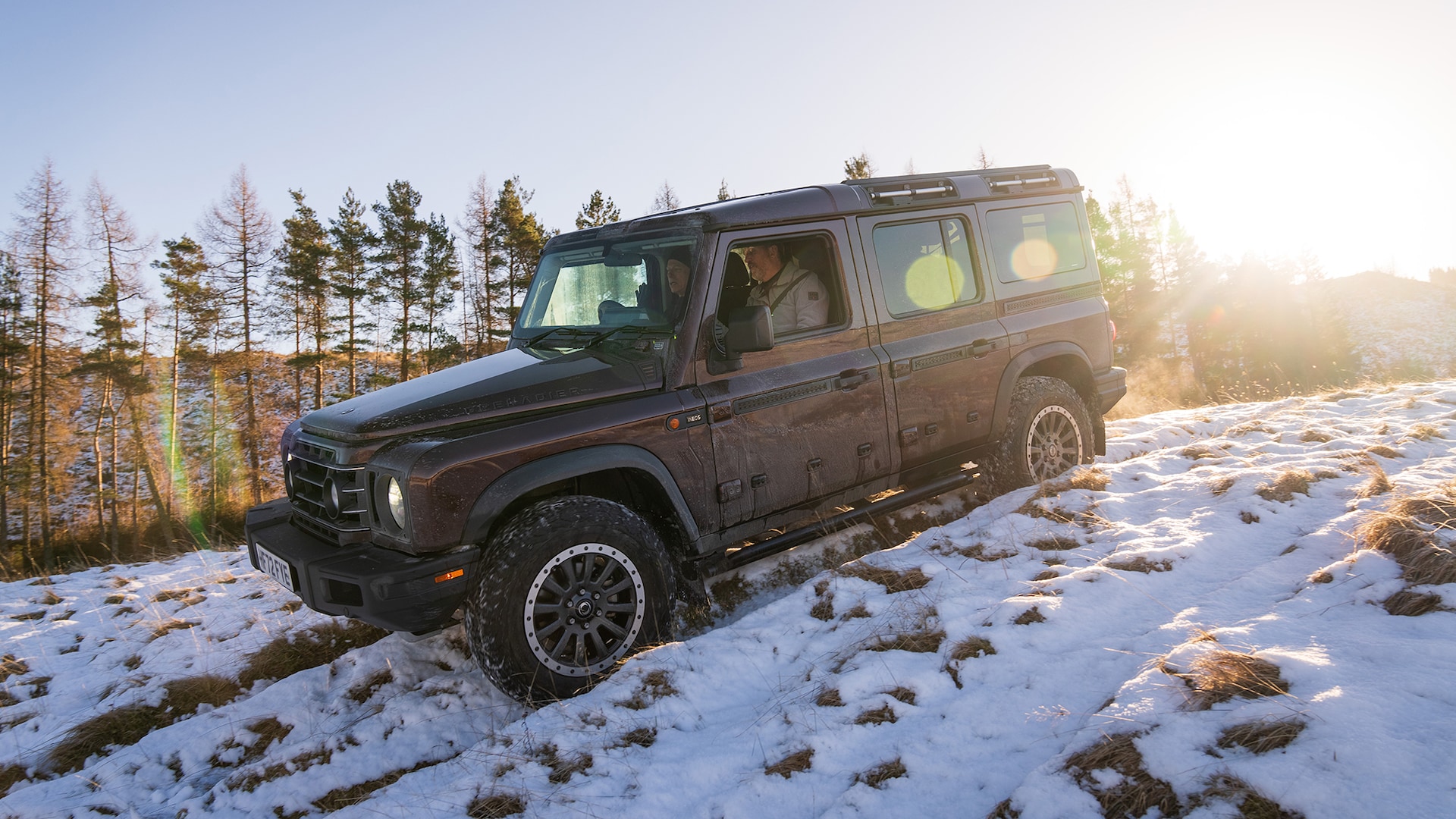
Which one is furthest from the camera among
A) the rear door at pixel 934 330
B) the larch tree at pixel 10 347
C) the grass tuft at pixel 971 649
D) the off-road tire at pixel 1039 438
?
the larch tree at pixel 10 347

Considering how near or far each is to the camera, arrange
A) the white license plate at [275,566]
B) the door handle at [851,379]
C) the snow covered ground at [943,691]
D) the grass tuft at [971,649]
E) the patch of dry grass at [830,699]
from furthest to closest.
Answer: the door handle at [851,379] → the white license plate at [275,566] → the grass tuft at [971,649] → the patch of dry grass at [830,699] → the snow covered ground at [943,691]

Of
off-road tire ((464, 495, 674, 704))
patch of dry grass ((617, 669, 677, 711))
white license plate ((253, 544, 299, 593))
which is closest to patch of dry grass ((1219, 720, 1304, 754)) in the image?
patch of dry grass ((617, 669, 677, 711))

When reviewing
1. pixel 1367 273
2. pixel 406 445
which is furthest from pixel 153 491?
pixel 1367 273

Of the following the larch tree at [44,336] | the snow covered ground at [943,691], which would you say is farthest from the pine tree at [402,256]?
the snow covered ground at [943,691]

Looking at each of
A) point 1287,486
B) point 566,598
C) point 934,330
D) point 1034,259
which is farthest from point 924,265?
point 566,598

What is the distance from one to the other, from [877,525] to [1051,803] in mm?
3237

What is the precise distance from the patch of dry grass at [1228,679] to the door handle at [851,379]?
7.50 ft

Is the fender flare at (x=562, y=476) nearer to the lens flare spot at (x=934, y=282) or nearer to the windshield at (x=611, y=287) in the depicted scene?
the windshield at (x=611, y=287)

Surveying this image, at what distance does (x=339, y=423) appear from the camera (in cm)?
366

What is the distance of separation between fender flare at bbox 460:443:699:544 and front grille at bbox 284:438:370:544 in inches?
22.3

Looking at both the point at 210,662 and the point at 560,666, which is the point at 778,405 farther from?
the point at 210,662

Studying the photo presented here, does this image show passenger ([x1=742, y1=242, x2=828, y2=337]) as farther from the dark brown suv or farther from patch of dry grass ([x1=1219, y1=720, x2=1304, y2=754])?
patch of dry grass ([x1=1219, y1=720, x2=1304, y2=754])

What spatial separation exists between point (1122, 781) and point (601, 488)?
8.48 feet

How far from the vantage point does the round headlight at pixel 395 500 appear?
3.27 m
